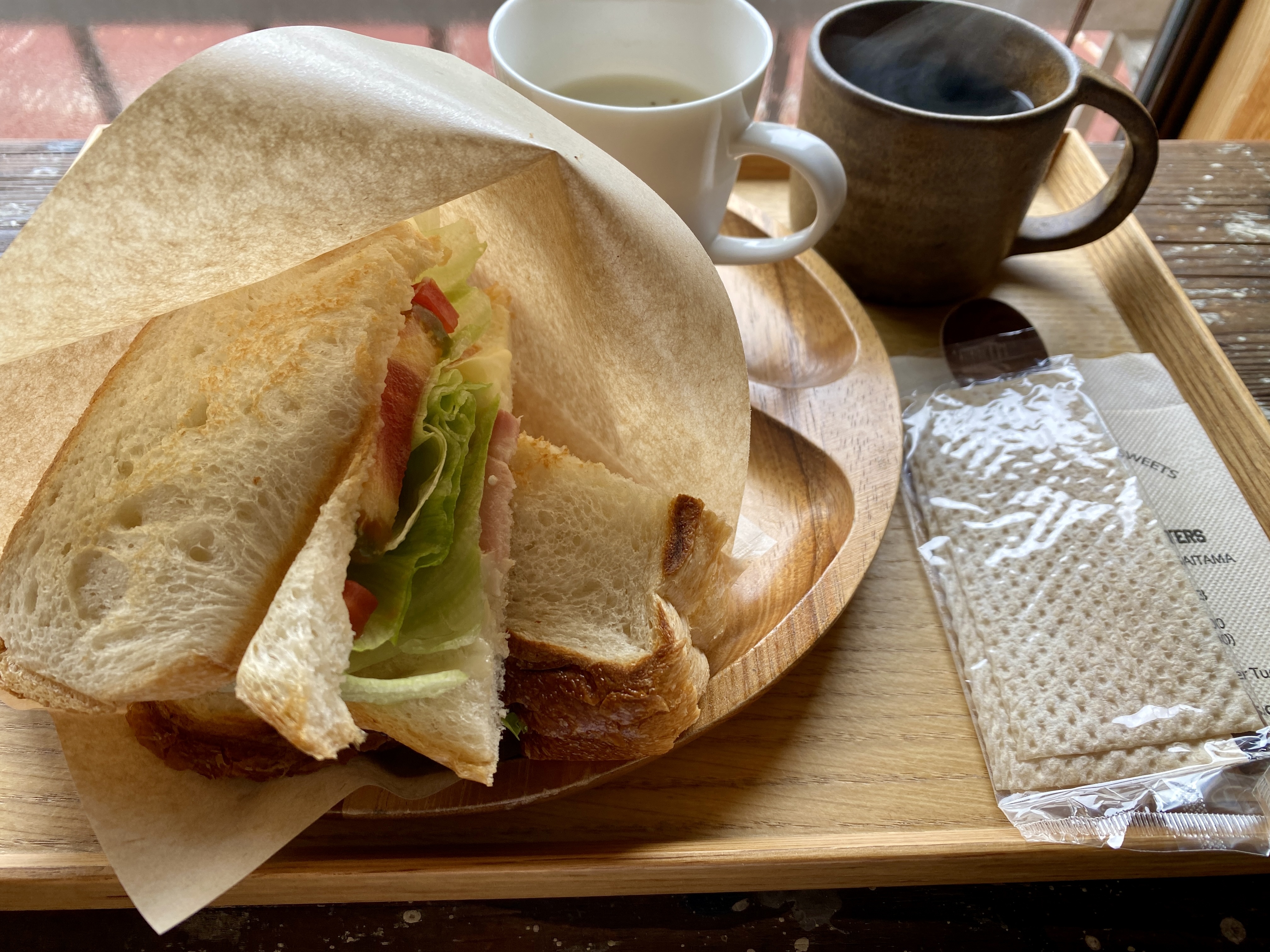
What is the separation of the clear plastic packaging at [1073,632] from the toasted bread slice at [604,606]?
0.33 metres

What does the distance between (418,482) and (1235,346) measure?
4.35ft

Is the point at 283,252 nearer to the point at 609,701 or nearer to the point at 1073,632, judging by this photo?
the point at 609,701

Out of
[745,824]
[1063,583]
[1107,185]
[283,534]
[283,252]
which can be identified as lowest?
[745,824]

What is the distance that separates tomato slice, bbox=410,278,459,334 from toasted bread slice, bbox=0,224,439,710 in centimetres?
8

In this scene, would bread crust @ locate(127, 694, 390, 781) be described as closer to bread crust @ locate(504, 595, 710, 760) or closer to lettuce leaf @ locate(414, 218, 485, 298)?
bread crust @ locate(504, 595, 710, 760)

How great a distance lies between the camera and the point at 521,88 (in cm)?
117

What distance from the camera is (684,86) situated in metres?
1.38

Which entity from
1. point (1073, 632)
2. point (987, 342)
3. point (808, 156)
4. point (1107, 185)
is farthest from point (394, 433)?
point (1107, 185)

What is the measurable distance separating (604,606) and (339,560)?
11.6 inches

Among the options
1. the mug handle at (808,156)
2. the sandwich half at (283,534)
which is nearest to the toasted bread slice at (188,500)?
the sandwich half at (283,534)

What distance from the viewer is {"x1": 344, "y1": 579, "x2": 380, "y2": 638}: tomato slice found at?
2.88 feet

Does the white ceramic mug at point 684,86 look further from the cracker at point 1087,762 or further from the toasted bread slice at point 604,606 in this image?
the cracker at point 1087,762

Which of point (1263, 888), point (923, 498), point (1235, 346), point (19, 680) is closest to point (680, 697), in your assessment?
point (923, 498)

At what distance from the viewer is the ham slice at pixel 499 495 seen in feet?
3.23
